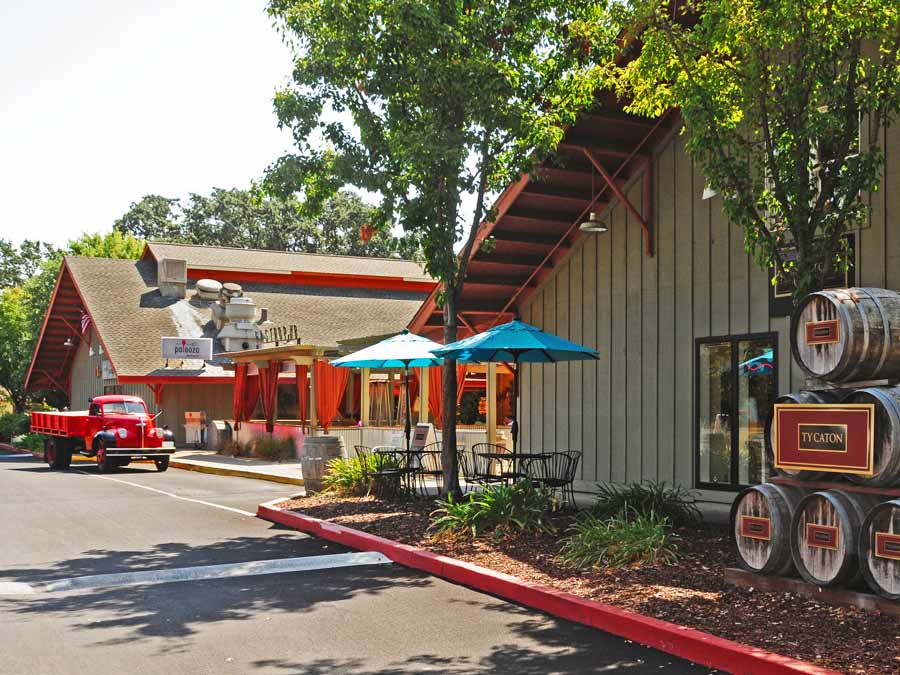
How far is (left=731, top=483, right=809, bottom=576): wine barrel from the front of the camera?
6977mm

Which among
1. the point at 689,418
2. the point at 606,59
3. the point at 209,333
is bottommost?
the point at 689,418

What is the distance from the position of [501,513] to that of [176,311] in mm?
27716

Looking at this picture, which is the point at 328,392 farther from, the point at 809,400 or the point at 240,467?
the point at 809,400

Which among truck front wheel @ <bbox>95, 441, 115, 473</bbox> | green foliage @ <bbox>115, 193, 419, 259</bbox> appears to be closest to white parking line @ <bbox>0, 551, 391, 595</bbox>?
→ truck front wheel @ <bbox>95, 441, 115, 473</bbox>

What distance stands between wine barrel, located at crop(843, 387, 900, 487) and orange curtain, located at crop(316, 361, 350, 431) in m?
18.6

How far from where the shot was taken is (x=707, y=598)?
23.3 ft

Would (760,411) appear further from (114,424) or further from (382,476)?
(114,424)

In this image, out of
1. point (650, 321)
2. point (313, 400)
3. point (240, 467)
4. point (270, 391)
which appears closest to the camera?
point (650, 321)

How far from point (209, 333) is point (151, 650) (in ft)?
93.7

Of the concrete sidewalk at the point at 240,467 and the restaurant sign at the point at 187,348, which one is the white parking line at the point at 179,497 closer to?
the concrete sidewalk at the point at 240,467

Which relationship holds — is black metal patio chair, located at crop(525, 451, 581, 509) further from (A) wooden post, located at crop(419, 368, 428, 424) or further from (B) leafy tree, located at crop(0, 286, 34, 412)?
(B) leafy tree, located at crop(0, 286, 34, 412)

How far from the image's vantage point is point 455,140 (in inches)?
465

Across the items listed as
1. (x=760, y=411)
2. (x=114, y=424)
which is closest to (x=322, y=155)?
(x=760, y=411)

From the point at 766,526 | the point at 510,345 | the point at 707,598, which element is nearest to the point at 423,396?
the point at 510,345
